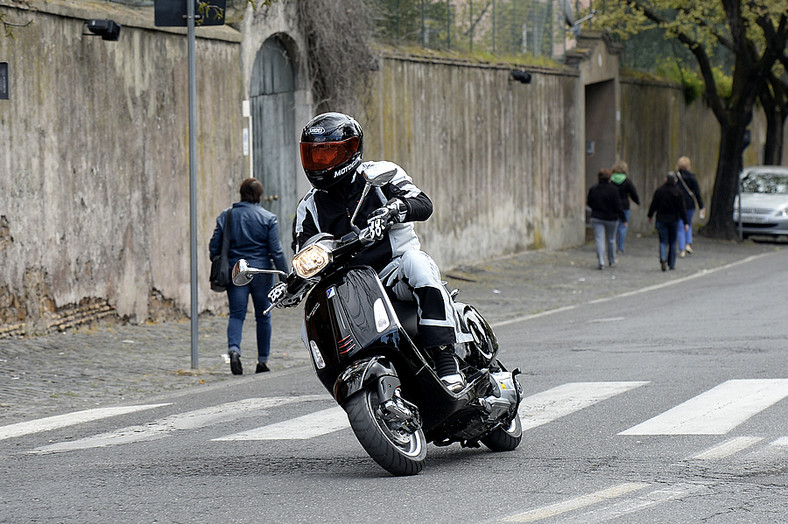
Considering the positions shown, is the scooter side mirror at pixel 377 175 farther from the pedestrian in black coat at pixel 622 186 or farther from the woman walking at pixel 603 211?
the pedestrian in black coat at pixel 622 186

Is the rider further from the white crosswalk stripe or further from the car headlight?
the white crosswalk stripe

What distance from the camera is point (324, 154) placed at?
6.58 metres

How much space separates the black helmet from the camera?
6.57 meters

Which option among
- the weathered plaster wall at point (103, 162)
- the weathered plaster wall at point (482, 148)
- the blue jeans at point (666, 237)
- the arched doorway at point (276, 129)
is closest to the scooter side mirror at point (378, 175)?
the weathered plaster wall at point (103, 162)

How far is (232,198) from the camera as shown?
681 inches

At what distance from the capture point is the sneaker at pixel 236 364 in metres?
12.1

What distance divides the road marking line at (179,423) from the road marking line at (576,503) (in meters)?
3.40

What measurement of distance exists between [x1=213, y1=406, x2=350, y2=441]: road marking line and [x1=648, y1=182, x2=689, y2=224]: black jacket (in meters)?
15.3

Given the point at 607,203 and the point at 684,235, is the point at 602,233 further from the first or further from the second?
the point at 684,235

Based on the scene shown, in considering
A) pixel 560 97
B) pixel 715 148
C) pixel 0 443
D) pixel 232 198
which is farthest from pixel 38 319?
pixel 715 148

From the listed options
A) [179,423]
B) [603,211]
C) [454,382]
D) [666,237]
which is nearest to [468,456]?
[454,382]

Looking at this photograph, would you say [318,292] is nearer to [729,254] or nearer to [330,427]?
[330,427]

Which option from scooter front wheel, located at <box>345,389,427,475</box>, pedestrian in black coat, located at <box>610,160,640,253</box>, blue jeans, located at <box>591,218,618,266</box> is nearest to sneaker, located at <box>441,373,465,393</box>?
scooter front wheel, located at <box>345,389,427,475</box>

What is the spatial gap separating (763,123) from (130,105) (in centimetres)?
3434
